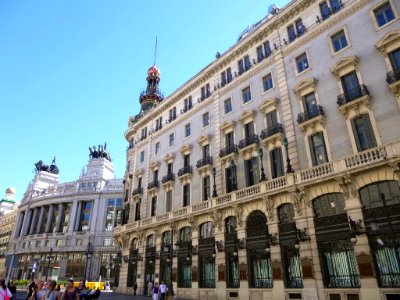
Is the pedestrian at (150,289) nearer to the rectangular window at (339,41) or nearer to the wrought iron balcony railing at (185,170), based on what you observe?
the wrought iron balcony railing at (185,170)

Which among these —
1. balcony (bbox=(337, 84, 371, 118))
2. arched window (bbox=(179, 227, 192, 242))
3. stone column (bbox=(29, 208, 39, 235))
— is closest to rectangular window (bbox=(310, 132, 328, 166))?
balcony (bbox=(337, 84, 371, 118))

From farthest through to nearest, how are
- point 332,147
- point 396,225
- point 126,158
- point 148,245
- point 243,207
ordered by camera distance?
1. point 126,158
2. point 148,245
3. point 243,207
4. point 332,147
5. point 396,225

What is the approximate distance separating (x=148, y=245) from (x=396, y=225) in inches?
1057

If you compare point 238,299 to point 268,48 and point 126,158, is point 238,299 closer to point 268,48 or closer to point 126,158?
point 268,48

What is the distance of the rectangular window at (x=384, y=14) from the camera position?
22562mm

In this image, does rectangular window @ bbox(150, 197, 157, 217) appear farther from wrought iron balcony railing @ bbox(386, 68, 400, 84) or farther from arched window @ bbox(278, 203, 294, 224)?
wrought iron balcony railing @ bbox(386, 68, 400, 84)

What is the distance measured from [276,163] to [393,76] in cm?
1062

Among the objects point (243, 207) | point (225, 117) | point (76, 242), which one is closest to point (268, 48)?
point (225, 117)

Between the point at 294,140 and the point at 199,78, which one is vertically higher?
the point at 199,78

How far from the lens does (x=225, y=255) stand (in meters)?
27.1

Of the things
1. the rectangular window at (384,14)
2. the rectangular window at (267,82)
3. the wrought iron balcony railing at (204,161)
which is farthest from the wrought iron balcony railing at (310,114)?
the wrought iron balcony railing at (204,161)

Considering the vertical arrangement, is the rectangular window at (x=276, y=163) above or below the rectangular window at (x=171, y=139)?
below

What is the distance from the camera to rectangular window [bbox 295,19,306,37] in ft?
93.0

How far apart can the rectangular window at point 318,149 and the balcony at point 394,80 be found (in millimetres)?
5662
